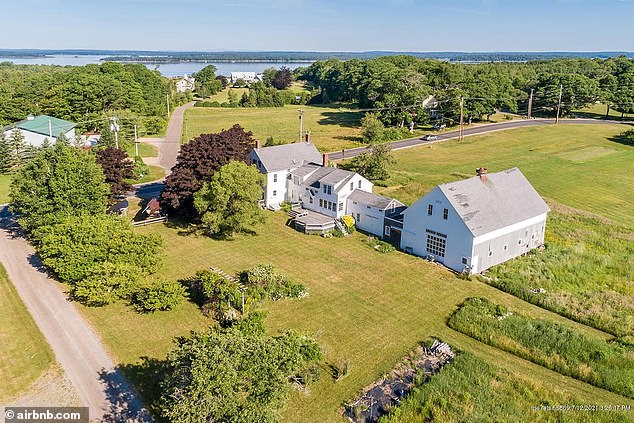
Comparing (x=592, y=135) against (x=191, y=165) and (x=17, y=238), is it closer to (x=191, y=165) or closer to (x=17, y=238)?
(x=191, y=165)

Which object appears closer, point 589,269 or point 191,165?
point 589,269

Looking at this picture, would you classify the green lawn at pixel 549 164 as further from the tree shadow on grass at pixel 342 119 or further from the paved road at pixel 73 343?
the paved road at pixel 73 343

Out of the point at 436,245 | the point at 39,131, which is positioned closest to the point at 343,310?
the point at 436,245

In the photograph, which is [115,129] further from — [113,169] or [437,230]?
[437,230]

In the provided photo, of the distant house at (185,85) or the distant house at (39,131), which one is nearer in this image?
the distant house at (39,131)

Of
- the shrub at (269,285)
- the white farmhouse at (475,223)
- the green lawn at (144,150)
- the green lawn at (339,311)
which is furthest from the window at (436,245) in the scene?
the green lawn at (144,150)

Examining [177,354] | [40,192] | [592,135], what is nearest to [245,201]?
[40,192]

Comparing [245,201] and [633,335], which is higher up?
[245,201]
